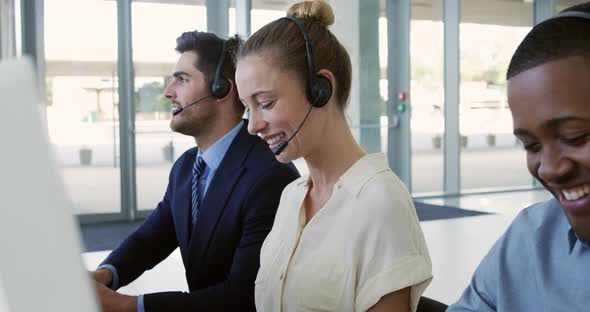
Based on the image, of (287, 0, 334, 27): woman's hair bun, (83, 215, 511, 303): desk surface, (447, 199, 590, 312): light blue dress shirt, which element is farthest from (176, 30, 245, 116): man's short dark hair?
(447, 199, 590, 312): light blue dress shirt

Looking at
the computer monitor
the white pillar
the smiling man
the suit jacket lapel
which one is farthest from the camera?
the white pillar

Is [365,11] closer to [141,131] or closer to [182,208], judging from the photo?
[141,131]

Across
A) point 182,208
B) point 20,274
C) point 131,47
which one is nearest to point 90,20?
point 131,47

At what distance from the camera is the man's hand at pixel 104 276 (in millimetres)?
1541

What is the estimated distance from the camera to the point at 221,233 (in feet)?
4.87

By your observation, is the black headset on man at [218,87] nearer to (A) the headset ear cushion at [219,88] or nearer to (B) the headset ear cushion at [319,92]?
(A) the headset ear cushion at [219,88]

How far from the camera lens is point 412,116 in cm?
721

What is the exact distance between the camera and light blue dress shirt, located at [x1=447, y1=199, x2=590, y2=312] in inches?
33.1

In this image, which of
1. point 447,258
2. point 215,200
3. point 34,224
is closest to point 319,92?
point 215,200

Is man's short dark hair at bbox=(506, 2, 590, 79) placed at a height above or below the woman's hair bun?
below

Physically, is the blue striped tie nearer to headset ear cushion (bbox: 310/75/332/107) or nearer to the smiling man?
headset ear cushion (bbox: 310/75/332/107)

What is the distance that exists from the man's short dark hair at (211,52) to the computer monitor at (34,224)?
145cm

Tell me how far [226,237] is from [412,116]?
5971 mm

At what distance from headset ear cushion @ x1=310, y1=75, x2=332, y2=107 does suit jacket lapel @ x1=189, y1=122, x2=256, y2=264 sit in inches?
12.3
